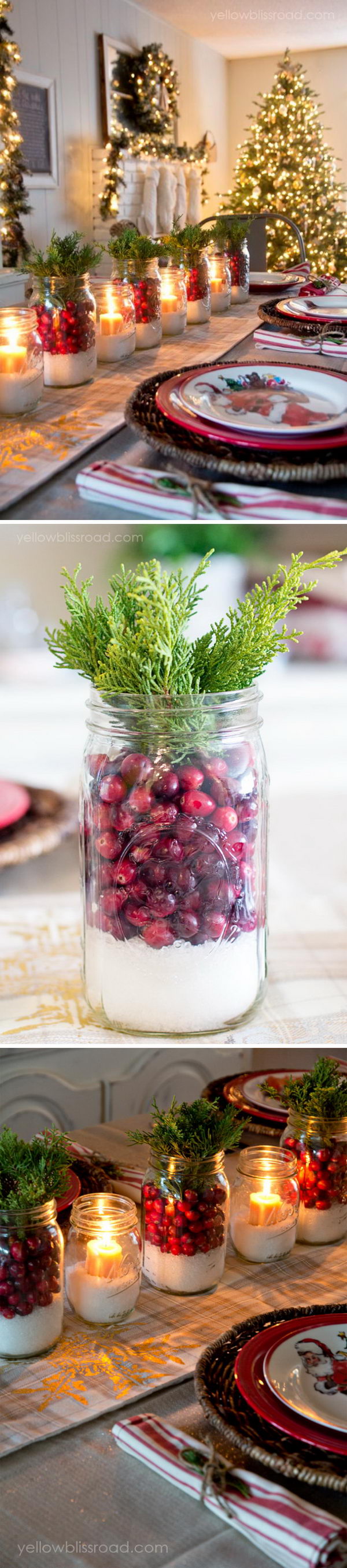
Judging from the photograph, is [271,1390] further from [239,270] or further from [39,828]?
[239,270]

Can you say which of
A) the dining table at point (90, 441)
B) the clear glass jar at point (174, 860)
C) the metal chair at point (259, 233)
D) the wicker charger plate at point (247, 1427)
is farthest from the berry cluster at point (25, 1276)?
the metal chair at point (259, 233)

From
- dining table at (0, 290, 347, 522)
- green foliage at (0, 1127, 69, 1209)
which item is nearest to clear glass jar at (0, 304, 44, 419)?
dining table at (0, 290, 347, 522)

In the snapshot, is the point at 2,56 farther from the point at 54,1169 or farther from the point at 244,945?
the point at 54,1169

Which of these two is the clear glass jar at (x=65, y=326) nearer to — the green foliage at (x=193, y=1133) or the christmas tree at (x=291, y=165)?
the christmas tree at (x=291, y=165)

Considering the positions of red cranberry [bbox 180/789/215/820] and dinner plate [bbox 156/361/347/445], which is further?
red cranberry [bbox 180/789/215/820]

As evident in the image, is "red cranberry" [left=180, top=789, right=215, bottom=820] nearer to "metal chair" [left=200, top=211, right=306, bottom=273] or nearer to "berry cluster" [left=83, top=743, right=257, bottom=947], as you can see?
"berry cluster" [left=83, top=743, right=257, bottom=947]

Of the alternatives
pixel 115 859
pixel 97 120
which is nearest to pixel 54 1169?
pixel 115 859

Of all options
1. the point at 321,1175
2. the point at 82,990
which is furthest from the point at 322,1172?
the point at 82,990
